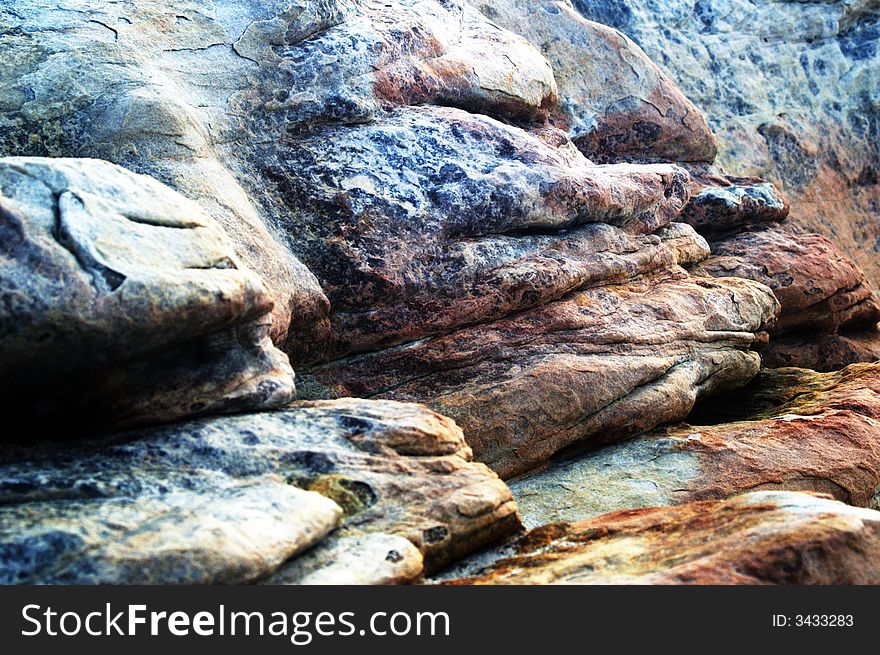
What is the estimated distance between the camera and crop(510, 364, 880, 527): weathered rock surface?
5762mm

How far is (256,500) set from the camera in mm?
3672

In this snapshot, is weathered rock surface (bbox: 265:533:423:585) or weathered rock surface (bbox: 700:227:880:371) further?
weathered rock surface (bbox: 700:227:880:371)

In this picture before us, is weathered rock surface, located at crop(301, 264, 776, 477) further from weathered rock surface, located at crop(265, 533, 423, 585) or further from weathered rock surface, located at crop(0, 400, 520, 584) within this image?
weathered rock surface, located at crop(265, 533, 423, 585)

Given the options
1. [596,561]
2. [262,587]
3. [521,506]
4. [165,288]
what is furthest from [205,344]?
[521,506]

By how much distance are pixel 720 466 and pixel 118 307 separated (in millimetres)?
3543

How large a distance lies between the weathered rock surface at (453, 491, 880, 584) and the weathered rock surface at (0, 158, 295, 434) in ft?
3.94

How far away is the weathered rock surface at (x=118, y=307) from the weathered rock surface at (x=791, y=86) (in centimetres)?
704

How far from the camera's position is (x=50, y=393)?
12.8ft

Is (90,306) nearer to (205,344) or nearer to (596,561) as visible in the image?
(205,344)

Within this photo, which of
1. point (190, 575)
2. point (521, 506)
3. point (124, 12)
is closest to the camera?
point (190, 575)

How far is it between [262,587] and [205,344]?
117 cm

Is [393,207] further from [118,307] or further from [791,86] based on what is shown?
[791,86]

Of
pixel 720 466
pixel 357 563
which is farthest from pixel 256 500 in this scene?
pixel 720 466

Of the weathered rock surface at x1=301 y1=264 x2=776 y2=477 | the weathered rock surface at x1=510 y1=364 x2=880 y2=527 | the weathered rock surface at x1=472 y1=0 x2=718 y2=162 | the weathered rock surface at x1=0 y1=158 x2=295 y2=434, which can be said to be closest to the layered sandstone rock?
the weathered rock surface at x1=301 y1=264 x2=776 y2=477
